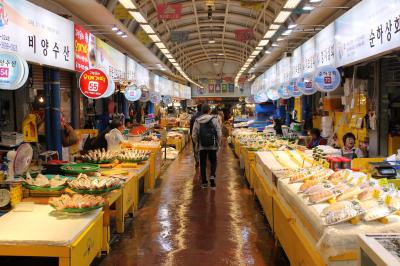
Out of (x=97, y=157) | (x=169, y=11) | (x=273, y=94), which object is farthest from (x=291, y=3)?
(x=273, y=94)

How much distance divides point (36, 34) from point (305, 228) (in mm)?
5662

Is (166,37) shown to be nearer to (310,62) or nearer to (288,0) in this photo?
(310,62)

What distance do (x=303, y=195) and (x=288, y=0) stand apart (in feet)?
14.9

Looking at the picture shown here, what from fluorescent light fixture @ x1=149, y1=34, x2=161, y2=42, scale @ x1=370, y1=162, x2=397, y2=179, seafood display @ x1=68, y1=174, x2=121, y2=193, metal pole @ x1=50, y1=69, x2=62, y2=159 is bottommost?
seafood display @ x1=68, y1=174, x2=121, y2=193

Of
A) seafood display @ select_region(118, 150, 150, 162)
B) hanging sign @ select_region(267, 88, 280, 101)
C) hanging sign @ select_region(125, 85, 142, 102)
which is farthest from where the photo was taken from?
hanging sign @ select_region(267, 88, 280, 101)

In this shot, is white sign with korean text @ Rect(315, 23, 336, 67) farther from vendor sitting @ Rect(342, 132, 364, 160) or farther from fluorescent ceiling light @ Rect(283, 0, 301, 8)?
fluorescent ceiling light @ Rect(283, 0, 301, 8)

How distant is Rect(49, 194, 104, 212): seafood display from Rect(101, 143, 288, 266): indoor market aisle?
1086mm

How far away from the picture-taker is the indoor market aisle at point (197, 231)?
18.2 feet

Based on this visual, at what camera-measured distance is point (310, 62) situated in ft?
40.2

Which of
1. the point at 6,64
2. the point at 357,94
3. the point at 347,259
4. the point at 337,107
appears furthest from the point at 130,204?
the point at 337,107

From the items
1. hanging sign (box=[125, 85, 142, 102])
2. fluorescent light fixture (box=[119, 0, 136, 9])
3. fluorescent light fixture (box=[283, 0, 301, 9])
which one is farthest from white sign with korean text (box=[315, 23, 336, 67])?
hanging sign (box=[125, 85, 142, 102])

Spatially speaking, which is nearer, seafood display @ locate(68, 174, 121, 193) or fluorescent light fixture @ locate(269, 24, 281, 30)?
seafood display @ locate(68, 174, 121, 193)

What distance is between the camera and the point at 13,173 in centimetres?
518

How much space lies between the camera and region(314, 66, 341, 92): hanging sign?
901cm
